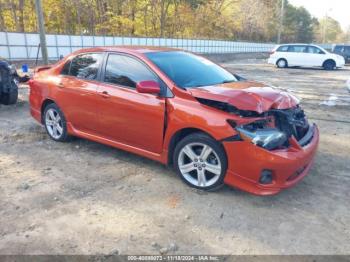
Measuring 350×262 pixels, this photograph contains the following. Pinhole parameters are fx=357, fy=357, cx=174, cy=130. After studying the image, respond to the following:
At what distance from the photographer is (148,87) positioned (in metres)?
4.13

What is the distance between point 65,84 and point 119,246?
3.08m

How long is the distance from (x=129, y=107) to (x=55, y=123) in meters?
1.84

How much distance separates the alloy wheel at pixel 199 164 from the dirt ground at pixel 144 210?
0.15 metres

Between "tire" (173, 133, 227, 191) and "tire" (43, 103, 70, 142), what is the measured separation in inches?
87.9

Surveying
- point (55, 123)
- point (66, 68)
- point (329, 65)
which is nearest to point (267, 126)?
point (66, 68)

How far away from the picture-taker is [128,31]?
35.6 metres

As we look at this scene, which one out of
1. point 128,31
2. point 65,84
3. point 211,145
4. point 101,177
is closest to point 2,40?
point 65,84

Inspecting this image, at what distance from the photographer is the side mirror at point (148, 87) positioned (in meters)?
4.13

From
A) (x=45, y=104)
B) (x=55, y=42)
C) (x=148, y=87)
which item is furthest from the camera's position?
(x=55, y=42)

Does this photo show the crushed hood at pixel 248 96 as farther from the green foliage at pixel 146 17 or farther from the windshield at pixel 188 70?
the green foliage at pixel 146 17

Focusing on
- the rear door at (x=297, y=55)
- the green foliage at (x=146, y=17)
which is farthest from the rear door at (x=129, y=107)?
Answer: the green foliage at (x=146, y=17)

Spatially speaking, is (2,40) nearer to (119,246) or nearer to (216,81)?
(216,81)

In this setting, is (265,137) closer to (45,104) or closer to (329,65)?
(45,104)

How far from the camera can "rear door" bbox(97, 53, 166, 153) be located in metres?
4.30
